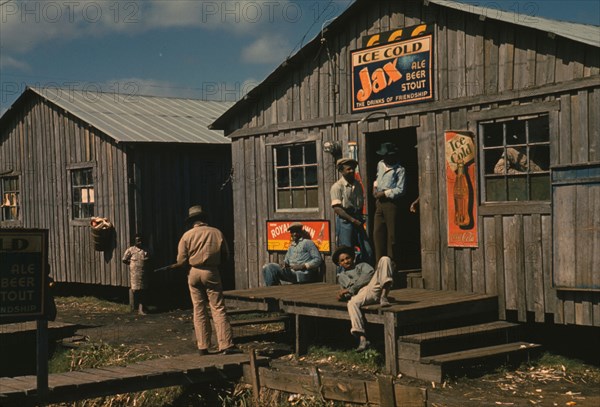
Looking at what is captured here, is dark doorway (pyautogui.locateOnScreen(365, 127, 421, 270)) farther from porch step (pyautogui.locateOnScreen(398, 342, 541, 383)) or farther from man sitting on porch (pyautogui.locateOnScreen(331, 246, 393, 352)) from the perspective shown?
porch step (pyautogui.locateOnScreen(398, 342, 541, 383))

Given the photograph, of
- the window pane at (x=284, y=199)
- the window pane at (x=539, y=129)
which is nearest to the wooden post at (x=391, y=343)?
the window pane at (x=539, y=129)

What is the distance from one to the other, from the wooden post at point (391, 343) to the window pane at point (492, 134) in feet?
10.1

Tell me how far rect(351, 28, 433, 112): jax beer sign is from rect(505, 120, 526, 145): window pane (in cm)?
146

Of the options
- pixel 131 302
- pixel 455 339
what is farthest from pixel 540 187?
pixel 131 302

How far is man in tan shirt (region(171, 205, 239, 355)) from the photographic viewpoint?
11734 mm

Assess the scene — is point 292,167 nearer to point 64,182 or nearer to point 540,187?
point 540,187

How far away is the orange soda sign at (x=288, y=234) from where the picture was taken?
14.8 metres

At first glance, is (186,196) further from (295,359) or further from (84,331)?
(295,359)

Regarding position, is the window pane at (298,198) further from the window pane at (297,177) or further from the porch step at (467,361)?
the porch step at (467,361)

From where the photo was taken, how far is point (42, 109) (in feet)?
70.0

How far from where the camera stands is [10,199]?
22.7m

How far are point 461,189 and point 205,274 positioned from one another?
12.7 ft

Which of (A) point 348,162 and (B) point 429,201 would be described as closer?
(B) point 429,201

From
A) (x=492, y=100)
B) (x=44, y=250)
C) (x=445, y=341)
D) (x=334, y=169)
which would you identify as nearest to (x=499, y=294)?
(x=445, y=341)
